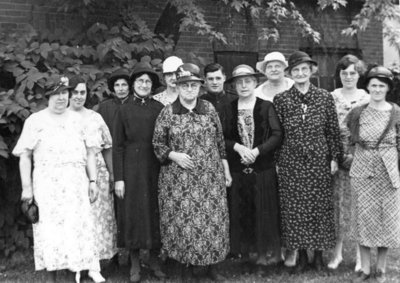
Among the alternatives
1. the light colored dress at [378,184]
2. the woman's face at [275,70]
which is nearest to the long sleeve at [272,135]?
the woman's face at [275,70]

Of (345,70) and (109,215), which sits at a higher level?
(345,70)

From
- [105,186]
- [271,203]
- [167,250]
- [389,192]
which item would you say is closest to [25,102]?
[105,186]

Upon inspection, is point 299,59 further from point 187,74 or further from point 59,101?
point 59,101

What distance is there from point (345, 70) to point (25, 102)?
10.3 feet

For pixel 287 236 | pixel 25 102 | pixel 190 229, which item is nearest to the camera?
pixel 190 229

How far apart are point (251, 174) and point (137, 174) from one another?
3.46ft

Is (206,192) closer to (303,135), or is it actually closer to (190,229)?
(190,229)

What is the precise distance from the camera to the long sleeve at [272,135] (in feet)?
17.5

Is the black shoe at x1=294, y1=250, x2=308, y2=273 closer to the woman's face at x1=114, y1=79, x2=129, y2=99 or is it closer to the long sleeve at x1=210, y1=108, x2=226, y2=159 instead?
the long sleeve at x1=210, y1=108, x2=226, y2=159

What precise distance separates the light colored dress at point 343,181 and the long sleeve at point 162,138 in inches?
68.4

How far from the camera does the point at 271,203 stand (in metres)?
5.52

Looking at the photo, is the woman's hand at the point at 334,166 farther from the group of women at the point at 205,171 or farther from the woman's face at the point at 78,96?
the woman's face at the point at 78,96

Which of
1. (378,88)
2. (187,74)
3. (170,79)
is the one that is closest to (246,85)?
(187,74)

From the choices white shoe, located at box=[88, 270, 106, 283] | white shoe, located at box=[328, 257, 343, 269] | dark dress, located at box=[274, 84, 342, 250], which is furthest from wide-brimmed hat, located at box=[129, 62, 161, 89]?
white shoe, located at box=[328, 257, 343, 269]
